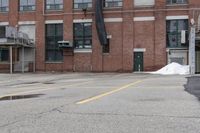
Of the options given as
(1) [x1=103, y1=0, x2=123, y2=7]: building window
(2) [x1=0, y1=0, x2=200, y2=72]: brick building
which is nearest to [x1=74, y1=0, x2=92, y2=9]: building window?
(2) [x1=0, y1=0, x2=200, y2=72]: brick building

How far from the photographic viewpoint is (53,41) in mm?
55938

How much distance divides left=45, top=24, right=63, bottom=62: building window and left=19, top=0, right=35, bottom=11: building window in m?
3.39

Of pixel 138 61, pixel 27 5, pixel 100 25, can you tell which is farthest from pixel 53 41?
pixel 138 61

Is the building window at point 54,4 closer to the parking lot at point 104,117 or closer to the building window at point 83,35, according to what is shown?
the building window at point 83,35

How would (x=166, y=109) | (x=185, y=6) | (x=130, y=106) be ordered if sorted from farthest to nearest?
(x=185, y=6) < (x=130, y=106) < (x=166, y=109)

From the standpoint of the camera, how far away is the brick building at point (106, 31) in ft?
167

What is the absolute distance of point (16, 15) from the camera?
188ft

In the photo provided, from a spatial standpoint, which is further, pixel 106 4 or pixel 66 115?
pixel 106 4

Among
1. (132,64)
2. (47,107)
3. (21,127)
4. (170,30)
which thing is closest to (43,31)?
(132,64)

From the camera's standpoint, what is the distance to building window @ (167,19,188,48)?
5050 cm

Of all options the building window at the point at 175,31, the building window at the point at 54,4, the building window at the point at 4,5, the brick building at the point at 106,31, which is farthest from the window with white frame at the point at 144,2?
the building window at the point at 4,5

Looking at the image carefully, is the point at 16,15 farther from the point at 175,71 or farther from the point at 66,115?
the point at 66,115

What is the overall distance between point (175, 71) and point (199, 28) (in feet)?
19.4

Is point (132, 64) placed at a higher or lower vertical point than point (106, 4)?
lower
